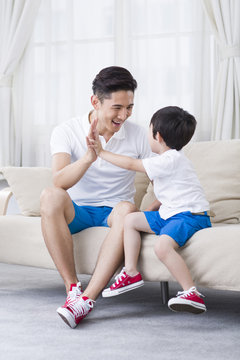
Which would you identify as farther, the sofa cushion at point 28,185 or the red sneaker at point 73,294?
the sofa cushion at point 28,185

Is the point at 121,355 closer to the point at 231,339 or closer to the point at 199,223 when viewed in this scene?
the point at 231,339

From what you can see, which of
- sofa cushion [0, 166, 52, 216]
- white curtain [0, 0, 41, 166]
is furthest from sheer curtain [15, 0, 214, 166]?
sofa cushion [0, 166, 52, 216]

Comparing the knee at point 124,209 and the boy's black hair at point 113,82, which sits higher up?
the boy's black hair at point 113,82

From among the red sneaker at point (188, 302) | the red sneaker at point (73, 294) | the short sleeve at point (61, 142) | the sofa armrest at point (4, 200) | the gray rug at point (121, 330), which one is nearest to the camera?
the gray rug at point (121, 330)

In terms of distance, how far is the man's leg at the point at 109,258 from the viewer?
201cm

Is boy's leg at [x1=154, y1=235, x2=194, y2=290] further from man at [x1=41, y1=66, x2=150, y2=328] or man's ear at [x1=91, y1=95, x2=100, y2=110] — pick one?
man's ear at [x1=91, y1=95, x2=100, y2=110]

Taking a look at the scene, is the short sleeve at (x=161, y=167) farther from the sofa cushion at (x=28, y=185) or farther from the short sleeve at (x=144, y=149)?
the sofa cushion at (x=28, y=185)

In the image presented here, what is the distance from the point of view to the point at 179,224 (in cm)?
202

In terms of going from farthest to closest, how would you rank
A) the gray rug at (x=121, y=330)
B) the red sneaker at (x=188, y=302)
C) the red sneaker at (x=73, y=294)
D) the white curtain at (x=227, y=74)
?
1. the white curtain at (x=227, y=74)
2. the red sneaker at (x=73, y=294)
3. the red sneaker at (x=188, y=302)
4. the gray rug at (x=121, y=330)

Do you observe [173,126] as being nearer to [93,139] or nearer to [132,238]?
[93,139]

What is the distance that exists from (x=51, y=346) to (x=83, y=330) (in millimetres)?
214

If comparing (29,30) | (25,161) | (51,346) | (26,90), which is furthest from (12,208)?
(51,346)

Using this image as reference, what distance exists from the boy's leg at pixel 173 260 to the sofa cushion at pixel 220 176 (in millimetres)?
607

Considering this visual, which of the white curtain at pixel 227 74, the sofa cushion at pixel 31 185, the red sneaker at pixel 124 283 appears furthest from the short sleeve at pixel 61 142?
the white curtain at pixel 227 74
